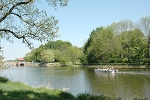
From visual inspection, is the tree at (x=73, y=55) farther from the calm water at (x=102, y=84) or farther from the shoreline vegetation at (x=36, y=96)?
the shoreline vegetation at (x=36, y=96)

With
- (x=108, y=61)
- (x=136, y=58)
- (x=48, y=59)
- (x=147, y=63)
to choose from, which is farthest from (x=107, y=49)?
(x=48, y=59)

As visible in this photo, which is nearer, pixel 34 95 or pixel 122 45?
pixel 34 95

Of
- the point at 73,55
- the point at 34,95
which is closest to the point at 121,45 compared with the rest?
the point at 73,55

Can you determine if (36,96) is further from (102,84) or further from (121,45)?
(121,45)

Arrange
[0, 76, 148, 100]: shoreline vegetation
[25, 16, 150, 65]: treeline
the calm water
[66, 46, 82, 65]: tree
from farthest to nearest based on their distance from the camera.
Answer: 1. [66, 46, 82, 65]: tree
2. [25, 16, 150, 65]: treeline
3. the calm water
4. [0, 76, 148, 100]: shoreline vegetation

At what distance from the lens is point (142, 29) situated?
6644 centimetres

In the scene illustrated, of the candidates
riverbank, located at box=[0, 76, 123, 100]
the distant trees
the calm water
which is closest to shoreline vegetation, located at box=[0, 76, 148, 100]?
riverbank, located at box=[0, 76, 123, 100]

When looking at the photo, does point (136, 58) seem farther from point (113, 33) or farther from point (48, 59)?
point (48, 59)

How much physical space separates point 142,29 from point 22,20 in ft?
186

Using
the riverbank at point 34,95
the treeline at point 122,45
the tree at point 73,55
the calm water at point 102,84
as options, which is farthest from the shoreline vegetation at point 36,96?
the tree at point 73,55

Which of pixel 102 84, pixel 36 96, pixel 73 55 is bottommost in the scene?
pixel 102 84

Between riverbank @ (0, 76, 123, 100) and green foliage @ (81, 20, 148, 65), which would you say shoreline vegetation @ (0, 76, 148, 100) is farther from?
green foliage @ (81, 20, 148, 65)

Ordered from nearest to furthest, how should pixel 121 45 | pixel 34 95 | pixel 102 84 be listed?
1. pixel 34 95
2. pixel 102 84
3. pixel 121 45

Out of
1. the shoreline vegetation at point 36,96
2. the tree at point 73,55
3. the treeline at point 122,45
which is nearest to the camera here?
the shoreline vegetation at point 36,96
